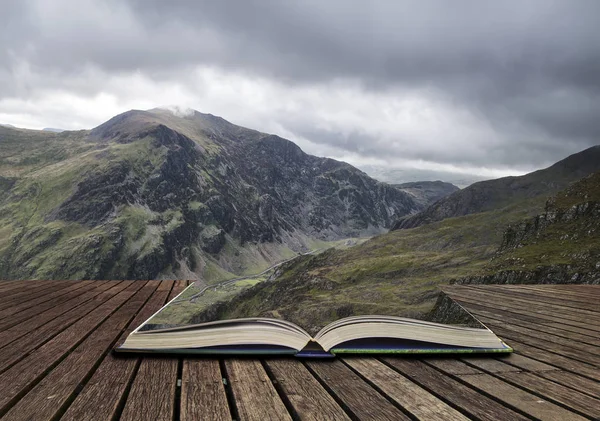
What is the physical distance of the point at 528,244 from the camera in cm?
7700

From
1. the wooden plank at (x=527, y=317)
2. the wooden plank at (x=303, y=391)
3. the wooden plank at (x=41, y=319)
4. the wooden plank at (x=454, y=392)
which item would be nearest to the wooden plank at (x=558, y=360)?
the wooden plank at (x=527, y=317)

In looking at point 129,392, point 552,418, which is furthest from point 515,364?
point 129,392

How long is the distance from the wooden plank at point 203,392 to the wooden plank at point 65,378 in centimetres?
122

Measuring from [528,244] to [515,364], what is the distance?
8424 cm

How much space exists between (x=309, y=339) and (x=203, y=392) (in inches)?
83.7

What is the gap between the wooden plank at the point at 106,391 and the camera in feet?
12.0

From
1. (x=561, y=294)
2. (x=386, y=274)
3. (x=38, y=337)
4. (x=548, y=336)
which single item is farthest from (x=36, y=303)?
(x=386, y=274)

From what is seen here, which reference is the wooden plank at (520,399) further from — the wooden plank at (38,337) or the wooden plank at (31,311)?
the wooden plank at (31,311)

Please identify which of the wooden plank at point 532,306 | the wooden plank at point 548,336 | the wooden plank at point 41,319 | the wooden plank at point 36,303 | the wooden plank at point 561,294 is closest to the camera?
the wooden plank at point 548,336

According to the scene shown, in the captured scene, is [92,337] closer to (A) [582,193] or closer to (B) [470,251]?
(A) [582,193]

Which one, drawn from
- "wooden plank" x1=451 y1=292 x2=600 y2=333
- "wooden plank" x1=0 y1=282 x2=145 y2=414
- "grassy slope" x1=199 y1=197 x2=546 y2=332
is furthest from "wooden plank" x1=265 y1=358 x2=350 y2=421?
"grassy slope" x1=199 y1=197 x2=546 y2=332

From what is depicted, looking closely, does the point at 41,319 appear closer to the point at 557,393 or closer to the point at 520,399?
the point at 520,399

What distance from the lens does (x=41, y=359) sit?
208 inches

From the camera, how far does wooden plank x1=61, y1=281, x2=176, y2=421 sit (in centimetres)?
365
